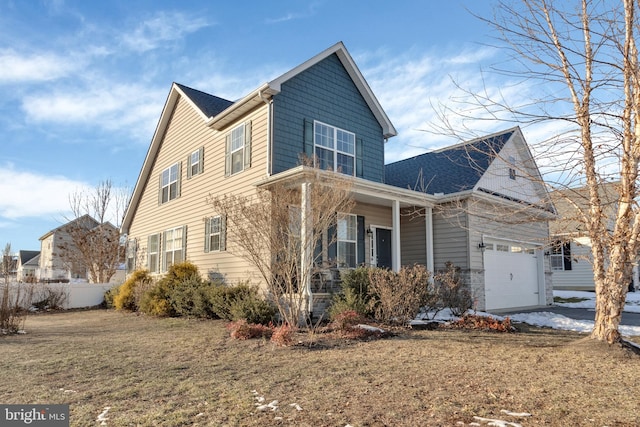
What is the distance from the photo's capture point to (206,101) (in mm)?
15156

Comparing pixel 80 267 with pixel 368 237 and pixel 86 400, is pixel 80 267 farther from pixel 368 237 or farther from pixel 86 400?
pixel 86 400

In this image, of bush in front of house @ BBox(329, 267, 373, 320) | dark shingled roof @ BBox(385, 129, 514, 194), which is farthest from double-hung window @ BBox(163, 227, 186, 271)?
dark shingled roof @ BBox(385, 129, 514, 194)

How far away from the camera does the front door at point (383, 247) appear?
13.4 meters

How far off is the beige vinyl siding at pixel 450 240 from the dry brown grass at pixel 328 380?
16.3ft

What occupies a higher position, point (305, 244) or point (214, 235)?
point (214, 235)

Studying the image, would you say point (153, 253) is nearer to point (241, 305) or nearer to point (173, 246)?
point (173, 246)

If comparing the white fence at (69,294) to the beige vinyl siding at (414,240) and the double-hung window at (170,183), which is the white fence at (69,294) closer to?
the double-hung window at (170,183)

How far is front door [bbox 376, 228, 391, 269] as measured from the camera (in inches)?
526

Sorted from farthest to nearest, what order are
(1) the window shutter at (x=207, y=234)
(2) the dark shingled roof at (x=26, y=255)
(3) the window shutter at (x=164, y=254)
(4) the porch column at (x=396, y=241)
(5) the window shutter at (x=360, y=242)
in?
(2) the dark shingled roof at (x=26, y=255) → (3) the window shutter at (x=164, y=254) → (1) the window shutter at (x=207, y=234) → (5) the window shutter at (x=360, y=242) → (4) the porch column at (x=396, y=241)

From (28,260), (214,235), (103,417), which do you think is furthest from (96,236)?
(28,260)

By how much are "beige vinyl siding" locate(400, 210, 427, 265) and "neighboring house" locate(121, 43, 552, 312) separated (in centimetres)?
3

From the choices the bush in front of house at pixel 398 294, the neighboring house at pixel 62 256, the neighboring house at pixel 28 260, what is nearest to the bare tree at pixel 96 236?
the neighboring house at pixel 62 256

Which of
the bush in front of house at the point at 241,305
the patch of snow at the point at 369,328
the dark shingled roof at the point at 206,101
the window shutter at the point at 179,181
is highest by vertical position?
the dark shingled roof at the point at 206,101

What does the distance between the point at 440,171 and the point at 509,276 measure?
14.0ft
